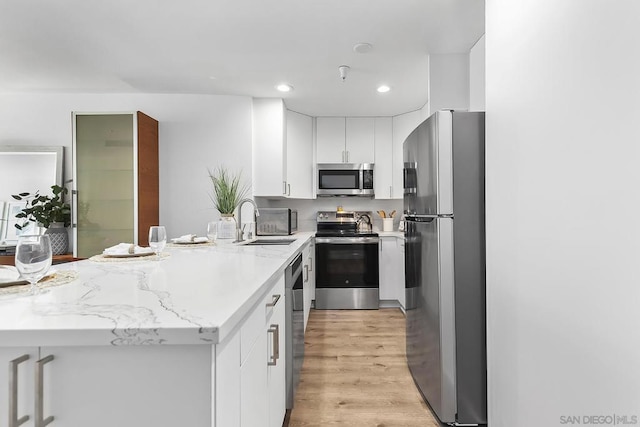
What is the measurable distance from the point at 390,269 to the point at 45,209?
3557mm

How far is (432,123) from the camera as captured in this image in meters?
1.72

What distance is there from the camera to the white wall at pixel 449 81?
2.63m

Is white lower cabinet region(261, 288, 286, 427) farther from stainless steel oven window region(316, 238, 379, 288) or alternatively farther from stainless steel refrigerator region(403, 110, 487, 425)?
stainless steel oven window region(316, 238, 379, 288)

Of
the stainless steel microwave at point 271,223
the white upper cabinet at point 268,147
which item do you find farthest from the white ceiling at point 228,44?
the stainless steel microwave at point 271,223

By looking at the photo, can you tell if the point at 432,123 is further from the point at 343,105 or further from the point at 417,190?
the point at 343,105

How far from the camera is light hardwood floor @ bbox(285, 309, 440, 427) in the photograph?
179 cm

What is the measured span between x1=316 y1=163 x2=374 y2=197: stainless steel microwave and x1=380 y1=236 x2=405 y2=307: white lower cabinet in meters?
0.72

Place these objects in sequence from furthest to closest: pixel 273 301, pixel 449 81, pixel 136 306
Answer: pixel 449 81 < pixel 273 301 < pixel 136 306

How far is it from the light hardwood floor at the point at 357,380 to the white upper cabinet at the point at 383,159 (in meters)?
1.64

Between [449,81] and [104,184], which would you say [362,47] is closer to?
[449,81]

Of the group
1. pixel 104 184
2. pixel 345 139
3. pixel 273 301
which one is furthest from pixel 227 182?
pixel 273 301

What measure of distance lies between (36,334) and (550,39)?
60.0 inches

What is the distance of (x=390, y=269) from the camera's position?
3795 mm

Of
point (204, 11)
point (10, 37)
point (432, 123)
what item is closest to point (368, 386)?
point (432, 123)
